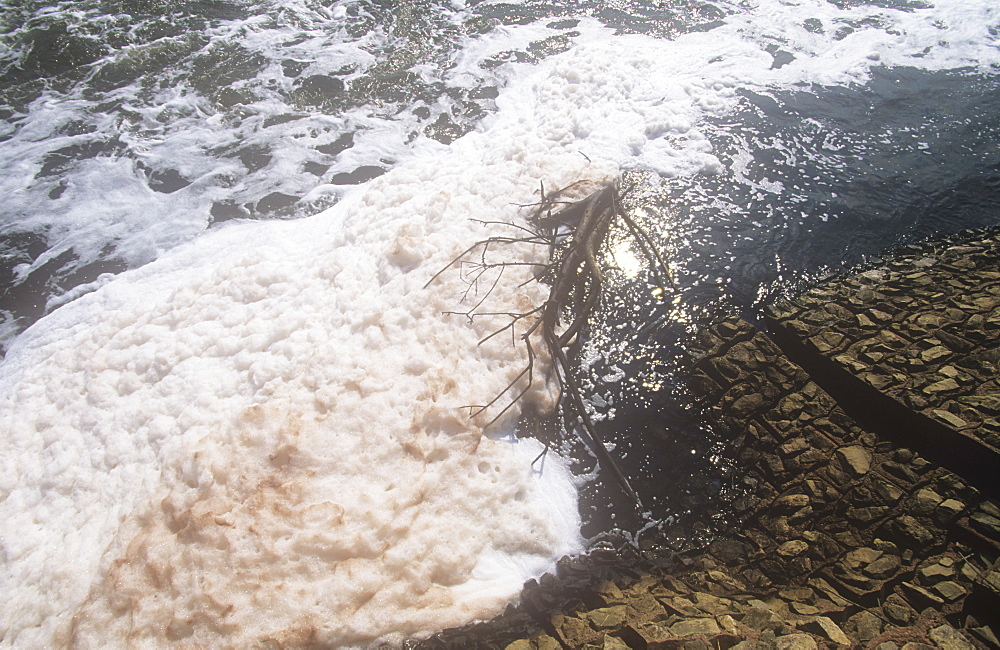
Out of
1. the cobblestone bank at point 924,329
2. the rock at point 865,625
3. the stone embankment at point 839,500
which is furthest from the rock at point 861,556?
the cobblestone bank at point 924,329

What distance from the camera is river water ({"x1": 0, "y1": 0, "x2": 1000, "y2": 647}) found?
8.52ft

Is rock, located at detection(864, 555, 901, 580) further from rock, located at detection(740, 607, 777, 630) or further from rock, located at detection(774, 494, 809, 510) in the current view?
rock, located at detection(740, 607, 777, 630)

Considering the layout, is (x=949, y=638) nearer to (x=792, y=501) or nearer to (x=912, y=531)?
(x=912, y=531)

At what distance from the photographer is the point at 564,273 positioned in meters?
3.62

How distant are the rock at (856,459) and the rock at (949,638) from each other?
750mm

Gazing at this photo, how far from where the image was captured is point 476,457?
2.94m

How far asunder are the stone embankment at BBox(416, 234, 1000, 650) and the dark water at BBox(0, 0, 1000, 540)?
0.72 feet

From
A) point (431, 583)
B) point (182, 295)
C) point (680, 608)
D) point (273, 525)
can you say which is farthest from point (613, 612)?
point (182, 295)

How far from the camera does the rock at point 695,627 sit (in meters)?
2.11

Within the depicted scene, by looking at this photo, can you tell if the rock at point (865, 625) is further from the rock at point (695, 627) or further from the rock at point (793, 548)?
the rock at point (695, 627)

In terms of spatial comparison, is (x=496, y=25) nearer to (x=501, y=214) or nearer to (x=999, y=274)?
(x=501, y=214)

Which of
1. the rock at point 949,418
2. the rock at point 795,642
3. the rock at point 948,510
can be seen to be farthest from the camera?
the rock at point 949,418

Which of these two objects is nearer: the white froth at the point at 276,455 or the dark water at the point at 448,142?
the white froth at the point at 276,455

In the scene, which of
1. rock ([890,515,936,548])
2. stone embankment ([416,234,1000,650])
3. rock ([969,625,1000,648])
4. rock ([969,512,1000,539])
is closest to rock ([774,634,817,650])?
stone embankment ([416,234,1000,650])
